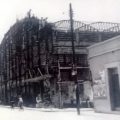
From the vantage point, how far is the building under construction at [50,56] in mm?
38531

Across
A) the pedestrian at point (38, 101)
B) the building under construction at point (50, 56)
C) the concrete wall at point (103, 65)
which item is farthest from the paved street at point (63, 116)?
the pedestrian at point (38, 101)

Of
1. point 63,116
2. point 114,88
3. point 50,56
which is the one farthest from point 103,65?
point 50,56

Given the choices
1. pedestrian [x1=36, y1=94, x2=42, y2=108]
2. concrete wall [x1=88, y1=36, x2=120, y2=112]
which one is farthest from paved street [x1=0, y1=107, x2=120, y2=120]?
pedestrian [x1=36, y1=94, x2=42, y2=108]

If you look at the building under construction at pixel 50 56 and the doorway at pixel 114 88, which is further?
the building under construction at pixel 50 56

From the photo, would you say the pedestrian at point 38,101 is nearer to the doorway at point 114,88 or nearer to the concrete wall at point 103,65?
the concrete wall at point 103,65

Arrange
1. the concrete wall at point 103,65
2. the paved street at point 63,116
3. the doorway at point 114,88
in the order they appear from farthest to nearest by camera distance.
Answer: the doorway at point 114,88, the concrete wall at point 103,65, the paved street at point 63,116

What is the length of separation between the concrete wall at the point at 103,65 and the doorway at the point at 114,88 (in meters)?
0.28

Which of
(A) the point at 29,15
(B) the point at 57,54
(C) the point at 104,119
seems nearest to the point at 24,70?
(A) the point at 29,15

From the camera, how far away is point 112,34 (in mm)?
43562

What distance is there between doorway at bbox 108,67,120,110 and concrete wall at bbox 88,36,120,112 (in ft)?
0.93

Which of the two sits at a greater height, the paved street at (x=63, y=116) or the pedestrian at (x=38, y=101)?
the pedestrian at (x=38, y=101)

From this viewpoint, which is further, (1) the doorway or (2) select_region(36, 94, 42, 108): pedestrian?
(2) select_region(36, 94, 42, 108): pedestrian

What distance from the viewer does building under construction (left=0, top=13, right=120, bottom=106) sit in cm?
3853

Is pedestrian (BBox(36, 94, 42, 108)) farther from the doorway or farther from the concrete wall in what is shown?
the doorway
